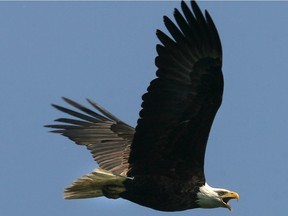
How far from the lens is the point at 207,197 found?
1328cm

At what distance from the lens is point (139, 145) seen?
1319 centimetres

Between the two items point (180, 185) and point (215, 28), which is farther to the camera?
point (180, 185)

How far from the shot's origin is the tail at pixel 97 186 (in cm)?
1353

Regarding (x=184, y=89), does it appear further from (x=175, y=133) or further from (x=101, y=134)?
(x=101, y=134)

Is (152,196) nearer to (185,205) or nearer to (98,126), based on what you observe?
(185,205)

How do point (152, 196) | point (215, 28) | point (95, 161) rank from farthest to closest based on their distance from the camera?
point (95, 161)
point (152, 196)
point (215, 28)

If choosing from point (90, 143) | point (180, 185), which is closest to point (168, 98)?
point (180, 185)

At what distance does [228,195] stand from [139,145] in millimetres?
1215

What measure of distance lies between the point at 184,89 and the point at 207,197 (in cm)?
138

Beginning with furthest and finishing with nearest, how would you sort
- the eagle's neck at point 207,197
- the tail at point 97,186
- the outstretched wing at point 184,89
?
1. the tail at point 97,186
2. the eagle's neck at point 207,197
3. the outstretched wing at point 184,89

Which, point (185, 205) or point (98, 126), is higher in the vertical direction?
point (98, 126)

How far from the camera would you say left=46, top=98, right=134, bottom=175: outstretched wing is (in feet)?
47.0

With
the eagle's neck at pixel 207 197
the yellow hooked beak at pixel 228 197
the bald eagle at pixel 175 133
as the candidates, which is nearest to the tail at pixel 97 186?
the bald eagle at pixel 175 133

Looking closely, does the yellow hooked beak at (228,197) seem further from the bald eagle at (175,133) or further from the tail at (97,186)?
the tail at (97,186)
